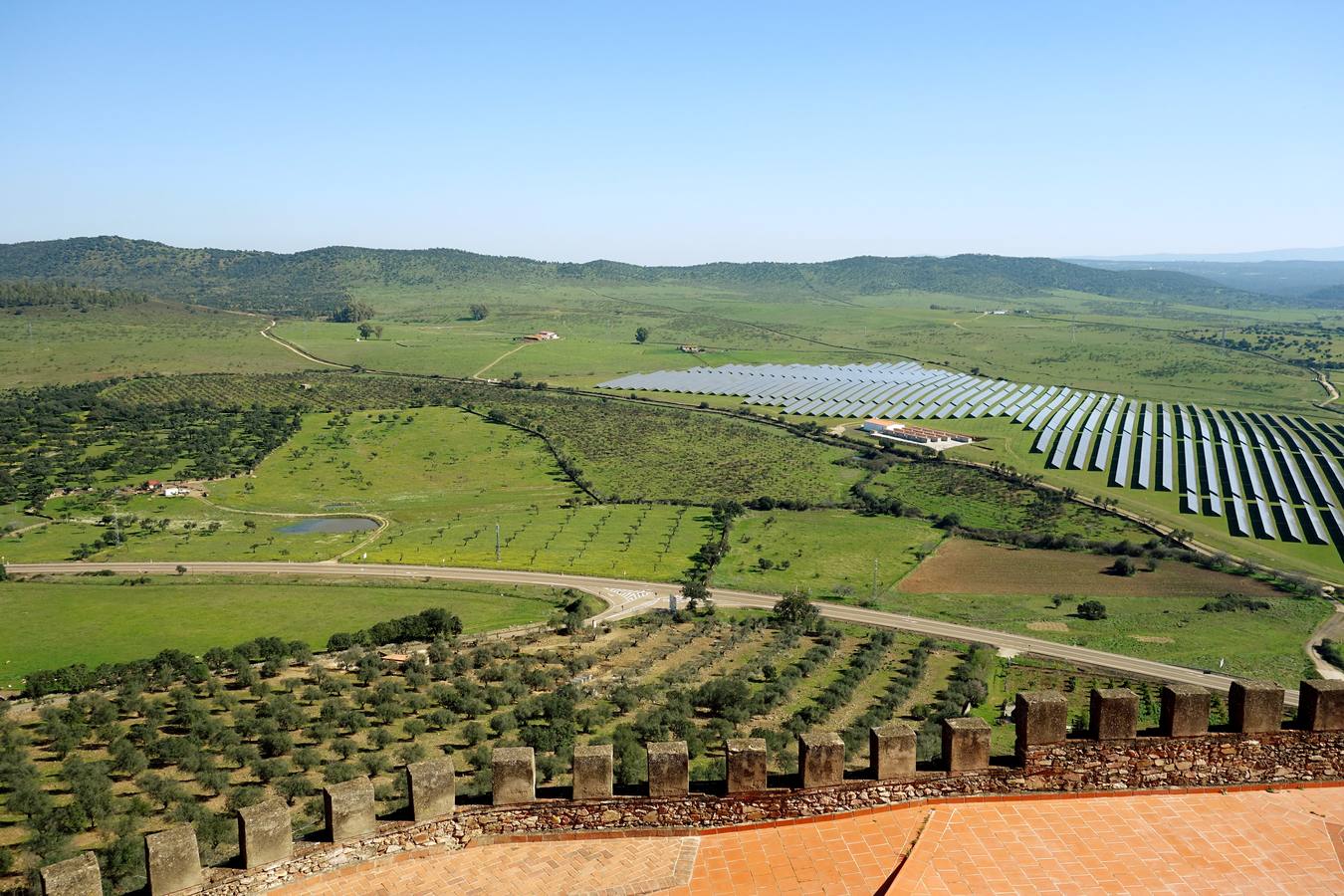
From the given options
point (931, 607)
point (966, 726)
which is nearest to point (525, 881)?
point (966, 726)

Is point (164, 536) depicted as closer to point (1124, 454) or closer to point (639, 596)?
point (639, 596)

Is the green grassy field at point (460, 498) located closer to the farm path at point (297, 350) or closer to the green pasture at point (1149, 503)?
the green pasture at point (1149, 503)

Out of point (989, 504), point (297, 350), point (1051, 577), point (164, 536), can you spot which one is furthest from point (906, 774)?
point (297, 350)

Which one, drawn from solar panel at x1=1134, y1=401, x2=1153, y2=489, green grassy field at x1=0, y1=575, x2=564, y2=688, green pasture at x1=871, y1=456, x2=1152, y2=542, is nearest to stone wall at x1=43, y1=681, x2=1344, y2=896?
green grassy field at x1=0, y1=575, x2=564, y2=688

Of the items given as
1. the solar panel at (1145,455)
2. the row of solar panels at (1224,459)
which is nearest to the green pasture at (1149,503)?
the row of solar panels at (1224,459)

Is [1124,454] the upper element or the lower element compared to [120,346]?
lower

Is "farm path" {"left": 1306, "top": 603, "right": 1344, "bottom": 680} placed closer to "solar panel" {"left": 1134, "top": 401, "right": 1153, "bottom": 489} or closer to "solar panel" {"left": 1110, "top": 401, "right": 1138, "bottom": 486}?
"solar panel" {"left": 1134, "top": 401, "right": 1153, "bottom": 489}
